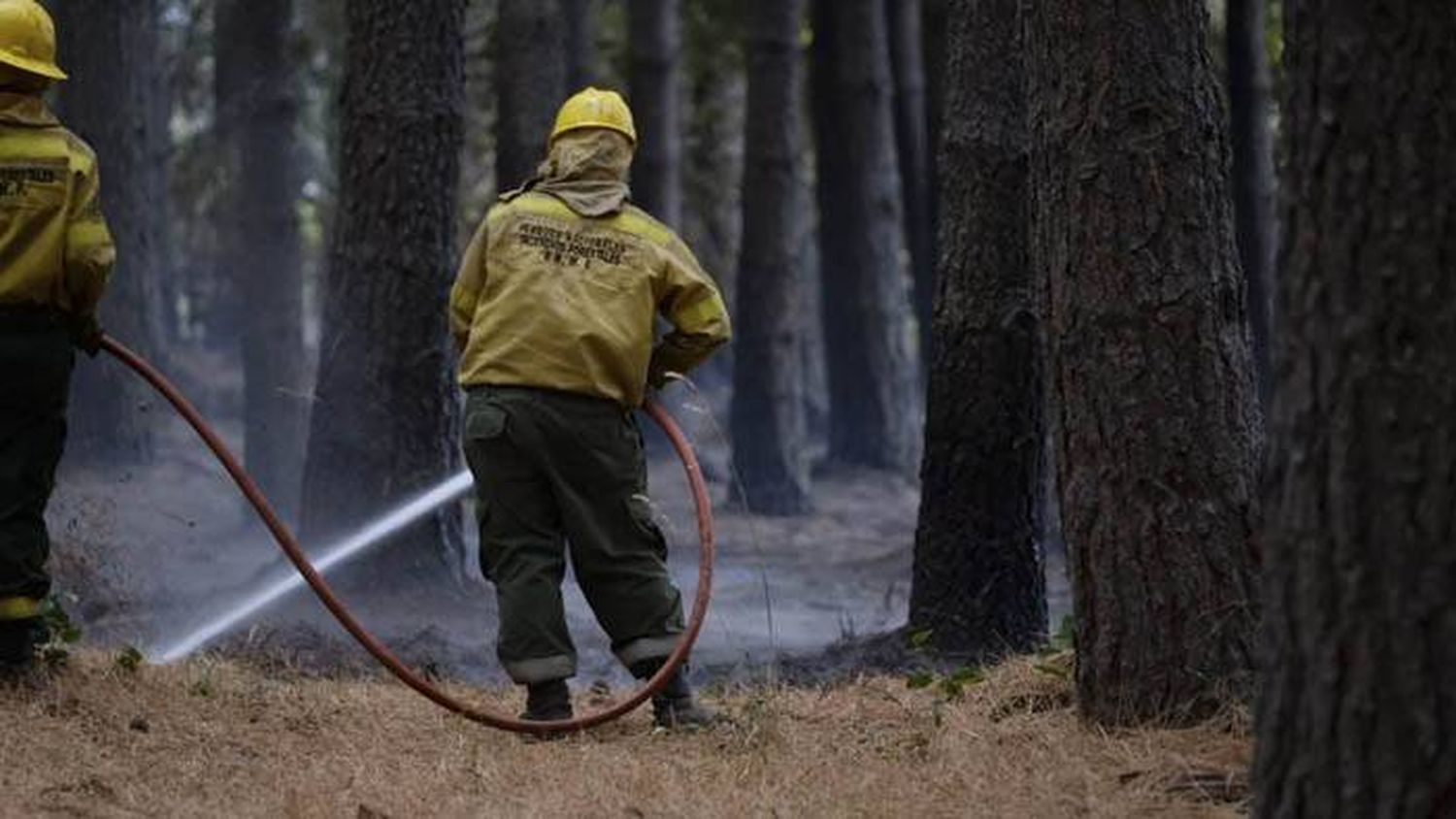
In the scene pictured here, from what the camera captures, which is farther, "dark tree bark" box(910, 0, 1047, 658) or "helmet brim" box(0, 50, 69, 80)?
"dark tree bark" box(910, 0, 1047, 658)

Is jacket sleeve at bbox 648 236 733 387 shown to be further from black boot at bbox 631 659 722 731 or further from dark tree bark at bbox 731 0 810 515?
dark tree bark at bbox 731 0 810 515

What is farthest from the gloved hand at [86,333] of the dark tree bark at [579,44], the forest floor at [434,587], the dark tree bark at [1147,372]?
the dark tree bark at [579,44]

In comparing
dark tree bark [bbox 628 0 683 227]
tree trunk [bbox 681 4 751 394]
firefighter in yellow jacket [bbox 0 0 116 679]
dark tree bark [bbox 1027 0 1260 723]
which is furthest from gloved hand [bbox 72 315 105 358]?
tree trunk [bbox 681 4 751 394]

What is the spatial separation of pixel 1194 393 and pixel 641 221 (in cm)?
203

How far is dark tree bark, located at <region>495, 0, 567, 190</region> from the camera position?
59.9 ft

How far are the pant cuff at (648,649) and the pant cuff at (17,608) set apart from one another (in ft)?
6.41

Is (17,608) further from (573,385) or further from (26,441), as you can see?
(573,385)

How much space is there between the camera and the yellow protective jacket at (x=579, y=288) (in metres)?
7.88

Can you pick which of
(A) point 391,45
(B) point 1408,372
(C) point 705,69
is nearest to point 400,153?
(A) point 391,45

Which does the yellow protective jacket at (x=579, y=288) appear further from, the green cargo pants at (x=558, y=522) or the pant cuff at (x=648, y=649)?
the pant cuff at (x=648, y=649)

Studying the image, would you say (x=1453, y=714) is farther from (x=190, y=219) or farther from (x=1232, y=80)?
(x=190, y=219)

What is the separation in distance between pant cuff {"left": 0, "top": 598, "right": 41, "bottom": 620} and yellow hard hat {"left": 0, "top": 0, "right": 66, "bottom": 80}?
66.6 inches

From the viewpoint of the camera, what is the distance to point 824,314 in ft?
76.0

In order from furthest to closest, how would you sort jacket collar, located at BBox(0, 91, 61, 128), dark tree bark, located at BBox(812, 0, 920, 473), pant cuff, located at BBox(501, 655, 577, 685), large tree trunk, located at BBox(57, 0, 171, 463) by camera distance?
dark tree bark, located at BBox(812, 0, 920, 473), large tree trunk, located at BBox(57, 0, 171, 463), pant cuff, located at BBox(501, 655, 577, 685), jacket collar, located at BBox(0, 91, 61, 128)
